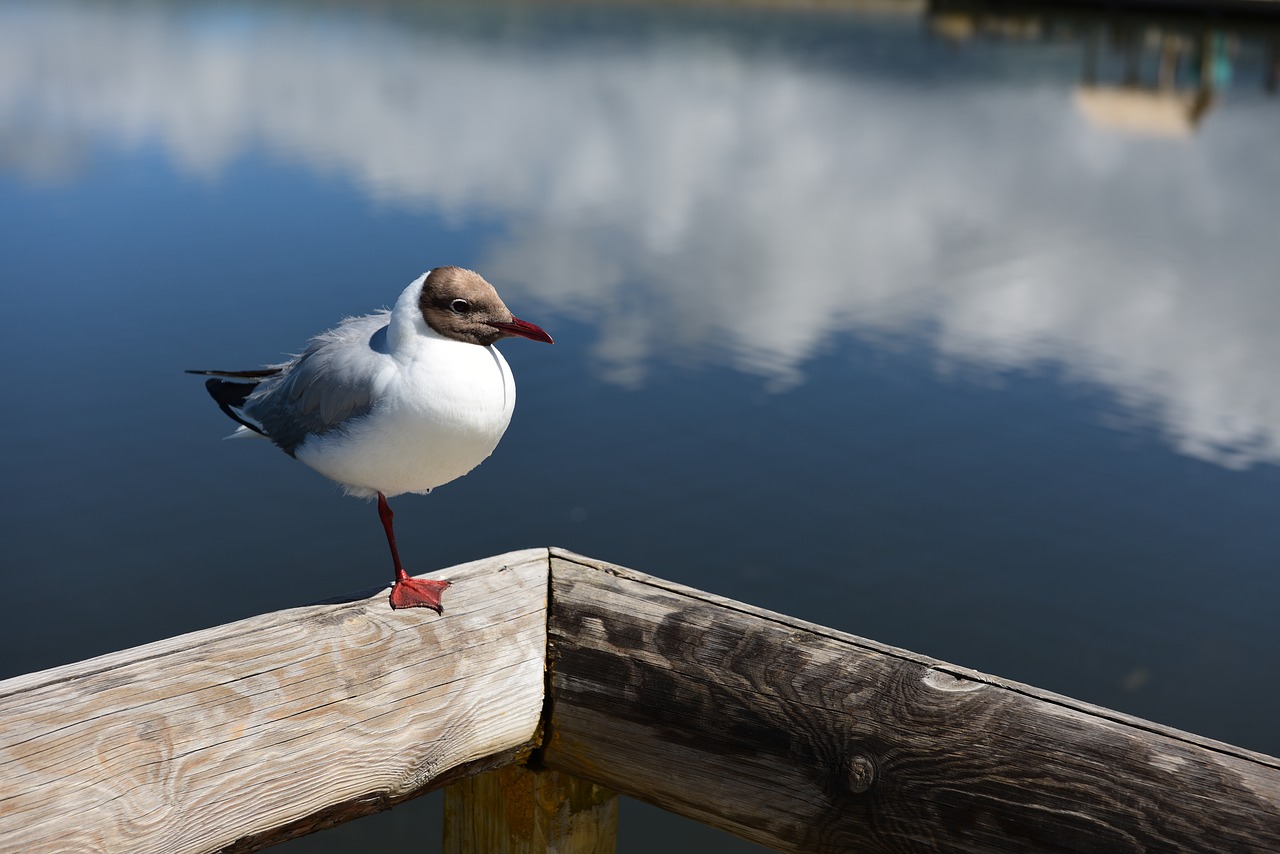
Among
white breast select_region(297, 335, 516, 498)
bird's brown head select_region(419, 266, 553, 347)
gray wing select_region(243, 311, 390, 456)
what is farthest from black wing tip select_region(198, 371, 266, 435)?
bird's brown head select_region(419, 266, 553, 347)

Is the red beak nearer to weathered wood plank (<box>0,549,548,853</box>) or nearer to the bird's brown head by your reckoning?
the bird's brown head

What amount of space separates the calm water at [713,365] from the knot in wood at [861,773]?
401 cm

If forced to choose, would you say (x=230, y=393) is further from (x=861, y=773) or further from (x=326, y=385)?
(x=861, y=773)

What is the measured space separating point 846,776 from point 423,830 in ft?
13.8

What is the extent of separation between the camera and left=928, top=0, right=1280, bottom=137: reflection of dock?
26.0 m

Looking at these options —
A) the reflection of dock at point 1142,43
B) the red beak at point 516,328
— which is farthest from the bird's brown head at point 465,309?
the reflection of dock at point 1142,43

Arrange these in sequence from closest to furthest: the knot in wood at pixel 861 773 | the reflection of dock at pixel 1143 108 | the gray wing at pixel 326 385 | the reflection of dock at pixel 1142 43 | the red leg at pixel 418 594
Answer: the knot in wood at pixel 861 773 < the red leg at pixel 418 594 < the gray wing at pixel 326 385 < the reflection of dock at pixel 1143 108 < the reflection of dock at pixel 1142 43

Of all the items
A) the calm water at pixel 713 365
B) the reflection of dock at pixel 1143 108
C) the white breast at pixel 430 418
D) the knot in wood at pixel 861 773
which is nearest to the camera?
the knot in wood at pixel 861 773

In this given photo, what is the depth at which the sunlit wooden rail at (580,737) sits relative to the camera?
187 centimetres

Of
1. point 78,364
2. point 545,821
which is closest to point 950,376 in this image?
point 78,364

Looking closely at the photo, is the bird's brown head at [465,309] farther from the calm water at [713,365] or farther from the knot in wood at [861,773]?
the calm water at [713,365]

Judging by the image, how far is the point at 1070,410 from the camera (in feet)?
32.4

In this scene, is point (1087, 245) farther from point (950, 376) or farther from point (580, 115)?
point (580, 115)

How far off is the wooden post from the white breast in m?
0.69
